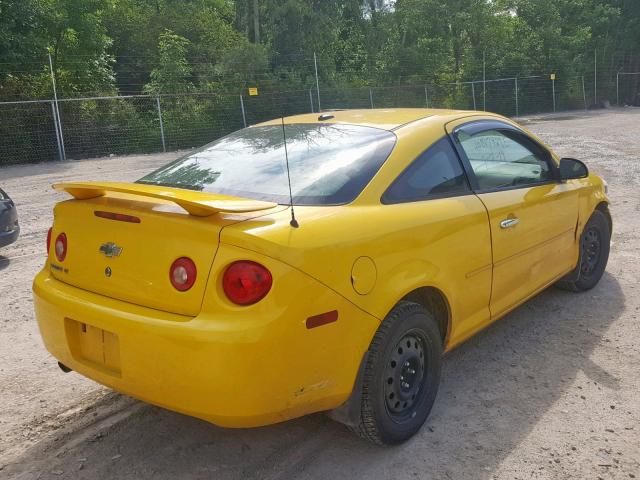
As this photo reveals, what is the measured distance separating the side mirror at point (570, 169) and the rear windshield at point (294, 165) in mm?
1618

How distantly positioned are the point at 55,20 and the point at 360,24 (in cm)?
1902

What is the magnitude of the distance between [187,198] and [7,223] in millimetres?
4820

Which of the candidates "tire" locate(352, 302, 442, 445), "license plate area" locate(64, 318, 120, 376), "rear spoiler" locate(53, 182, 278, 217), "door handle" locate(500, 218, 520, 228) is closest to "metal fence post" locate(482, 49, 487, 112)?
"door handle" locate(500, 218, 520, 228)

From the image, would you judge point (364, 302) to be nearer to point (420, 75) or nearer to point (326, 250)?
point (326, 250)

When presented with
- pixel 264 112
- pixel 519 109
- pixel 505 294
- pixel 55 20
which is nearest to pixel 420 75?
pixel 519 109

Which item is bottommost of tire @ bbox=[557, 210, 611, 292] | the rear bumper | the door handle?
tire @ bbox=[557, 210, 611, 292]

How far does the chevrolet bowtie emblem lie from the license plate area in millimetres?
328

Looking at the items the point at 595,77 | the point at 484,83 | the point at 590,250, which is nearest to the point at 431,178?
the point at 590,250

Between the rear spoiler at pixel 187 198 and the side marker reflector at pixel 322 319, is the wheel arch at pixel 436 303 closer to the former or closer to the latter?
the side marker reflector at pixel 322 319

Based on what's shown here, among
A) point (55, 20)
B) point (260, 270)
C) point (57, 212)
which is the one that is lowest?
point (260, 270)

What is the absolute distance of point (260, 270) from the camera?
2426 millimetres

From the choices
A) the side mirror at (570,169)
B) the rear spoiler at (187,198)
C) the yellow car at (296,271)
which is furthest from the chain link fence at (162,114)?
the side mirror at (570,169)

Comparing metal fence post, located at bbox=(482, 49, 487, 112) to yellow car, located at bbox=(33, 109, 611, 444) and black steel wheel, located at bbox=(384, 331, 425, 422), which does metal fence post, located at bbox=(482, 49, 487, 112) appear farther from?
black steel wheel, located at bbox=(384, 331, 425, 422)

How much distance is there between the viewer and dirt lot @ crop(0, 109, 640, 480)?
2824 millimetres
